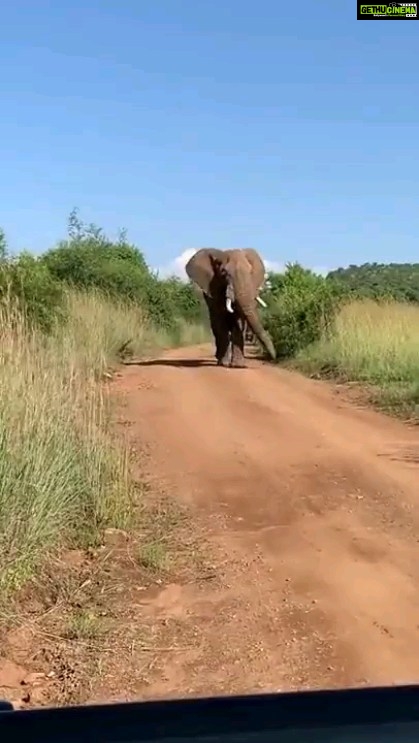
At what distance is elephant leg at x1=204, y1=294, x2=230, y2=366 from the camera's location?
63.5 feet

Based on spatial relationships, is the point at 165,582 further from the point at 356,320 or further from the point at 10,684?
the point at 356,320

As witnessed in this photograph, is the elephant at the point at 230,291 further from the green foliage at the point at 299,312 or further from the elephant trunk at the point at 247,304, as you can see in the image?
the green foliage at the point at 299,312

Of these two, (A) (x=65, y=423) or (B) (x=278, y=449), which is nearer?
(A) (x=65, y=423)

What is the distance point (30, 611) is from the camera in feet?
16.4

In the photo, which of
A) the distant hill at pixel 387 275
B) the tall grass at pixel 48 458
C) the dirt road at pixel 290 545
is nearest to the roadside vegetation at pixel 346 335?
the dirt road at pixel 290 545

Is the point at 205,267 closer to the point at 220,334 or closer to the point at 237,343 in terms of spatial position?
the point at 220,334

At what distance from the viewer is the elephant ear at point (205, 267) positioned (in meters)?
20.0

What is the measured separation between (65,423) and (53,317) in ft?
27.2

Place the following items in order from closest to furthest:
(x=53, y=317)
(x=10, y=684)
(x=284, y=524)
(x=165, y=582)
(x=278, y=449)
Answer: (x=10, y=684) < (x=165, y=582) < (x=284, y=524) < (x=278, y=449) < (x=53, y=317)

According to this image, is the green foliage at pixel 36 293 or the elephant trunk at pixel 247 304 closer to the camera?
the green foliage at pixel 36 293

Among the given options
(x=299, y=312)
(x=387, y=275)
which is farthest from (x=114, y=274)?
(x=387, y=275)

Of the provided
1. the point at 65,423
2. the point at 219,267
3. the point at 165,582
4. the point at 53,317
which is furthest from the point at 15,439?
the point at 219,267

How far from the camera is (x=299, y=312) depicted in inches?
898

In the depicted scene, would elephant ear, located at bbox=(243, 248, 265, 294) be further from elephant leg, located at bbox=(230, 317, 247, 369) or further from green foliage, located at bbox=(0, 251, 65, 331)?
green foliage, located at bbox=(0, 251, 65, 331)
